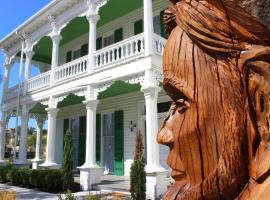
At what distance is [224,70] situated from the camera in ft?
1.81

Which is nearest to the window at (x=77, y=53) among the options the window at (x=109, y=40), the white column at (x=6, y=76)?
the window at (x=109, y=40)

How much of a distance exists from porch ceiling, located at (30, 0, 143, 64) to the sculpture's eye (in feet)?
37.4

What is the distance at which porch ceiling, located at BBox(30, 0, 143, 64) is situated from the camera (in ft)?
38.9

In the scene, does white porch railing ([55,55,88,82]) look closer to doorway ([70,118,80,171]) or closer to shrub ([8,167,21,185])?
doorway ([70,118,80,171])

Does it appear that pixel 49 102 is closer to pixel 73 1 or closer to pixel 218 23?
pixel 73 1

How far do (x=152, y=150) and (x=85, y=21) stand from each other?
719cm

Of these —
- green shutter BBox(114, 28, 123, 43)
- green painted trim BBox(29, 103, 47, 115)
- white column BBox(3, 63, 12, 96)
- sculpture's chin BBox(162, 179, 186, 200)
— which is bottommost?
sculpture's chin BBox(162, 179, 186, 200)

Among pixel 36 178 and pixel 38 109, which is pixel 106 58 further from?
pixel 38 109

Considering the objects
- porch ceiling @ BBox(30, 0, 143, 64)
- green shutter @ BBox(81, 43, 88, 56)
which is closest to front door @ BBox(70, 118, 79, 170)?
green shutter @ BBox(81, 43, 88, 56)

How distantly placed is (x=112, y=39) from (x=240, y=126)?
1354 centimetres

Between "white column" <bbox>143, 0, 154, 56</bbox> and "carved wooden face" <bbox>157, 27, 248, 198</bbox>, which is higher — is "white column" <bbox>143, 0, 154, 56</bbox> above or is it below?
above

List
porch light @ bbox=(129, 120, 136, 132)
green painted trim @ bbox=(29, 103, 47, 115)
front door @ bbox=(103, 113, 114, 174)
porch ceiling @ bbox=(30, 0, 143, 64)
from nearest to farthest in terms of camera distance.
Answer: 1. porch ceiling @ bbox=(30, 0, 143, 64)
2. porch light @ bbox=(129, 120, 136, 132)
3. front door @ bbox=(103, 113, 114, 174)
4. green painted trim @ bbox=(29, 103, 47, 115)

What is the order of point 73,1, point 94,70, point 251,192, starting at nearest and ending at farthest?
point 251,192
point 94,70
point 73,1

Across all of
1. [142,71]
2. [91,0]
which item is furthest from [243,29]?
[91,0]
